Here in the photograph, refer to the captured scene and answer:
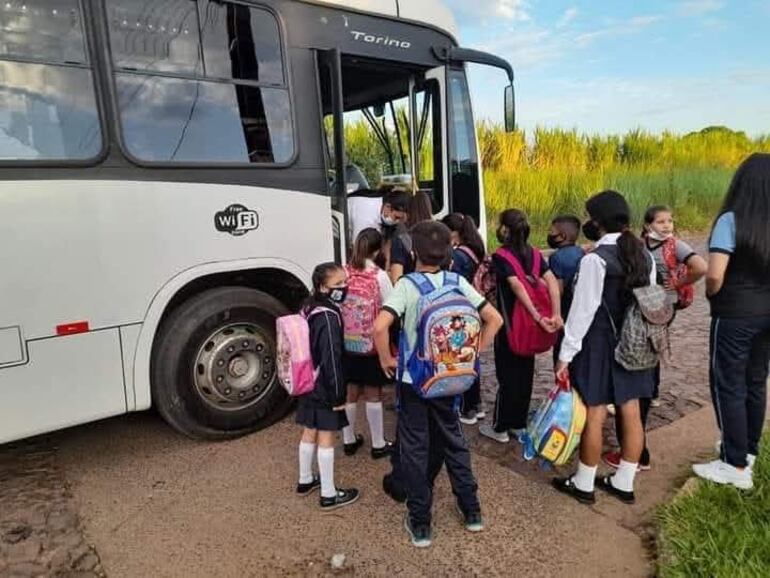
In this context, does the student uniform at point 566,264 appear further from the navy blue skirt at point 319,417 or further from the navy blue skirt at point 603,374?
the navy blue skirt at point 319,417

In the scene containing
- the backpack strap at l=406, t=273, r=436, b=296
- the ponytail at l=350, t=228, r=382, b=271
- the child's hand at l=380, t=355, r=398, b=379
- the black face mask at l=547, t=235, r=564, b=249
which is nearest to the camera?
the backpack strap at l=406, t=273, r=436, b=296

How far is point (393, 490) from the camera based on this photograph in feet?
10.7

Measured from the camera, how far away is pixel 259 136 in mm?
3941

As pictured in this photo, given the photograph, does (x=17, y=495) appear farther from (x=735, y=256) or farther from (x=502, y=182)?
(x=502, y=182)

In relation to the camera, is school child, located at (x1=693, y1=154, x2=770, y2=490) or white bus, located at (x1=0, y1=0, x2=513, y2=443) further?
white bus, located at (x1=0, y1=0, x2=513, y2=443)

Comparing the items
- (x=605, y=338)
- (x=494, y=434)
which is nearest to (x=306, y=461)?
(x=494, y=434)

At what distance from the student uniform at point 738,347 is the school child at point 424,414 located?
1.29 m

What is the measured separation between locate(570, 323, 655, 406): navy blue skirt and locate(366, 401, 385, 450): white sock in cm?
125

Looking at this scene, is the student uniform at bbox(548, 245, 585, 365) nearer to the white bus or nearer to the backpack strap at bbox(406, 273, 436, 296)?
the backpack strap at bbox(406, 273, 436, 296)

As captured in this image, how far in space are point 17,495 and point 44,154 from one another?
6.45 ft

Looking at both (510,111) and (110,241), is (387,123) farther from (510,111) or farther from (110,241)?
(110,241)

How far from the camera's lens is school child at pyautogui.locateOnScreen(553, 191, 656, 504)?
2.97 metres

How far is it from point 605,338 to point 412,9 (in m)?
3.12

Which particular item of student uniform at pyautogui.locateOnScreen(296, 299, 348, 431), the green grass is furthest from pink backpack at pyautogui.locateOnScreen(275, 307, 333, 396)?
the green grass
